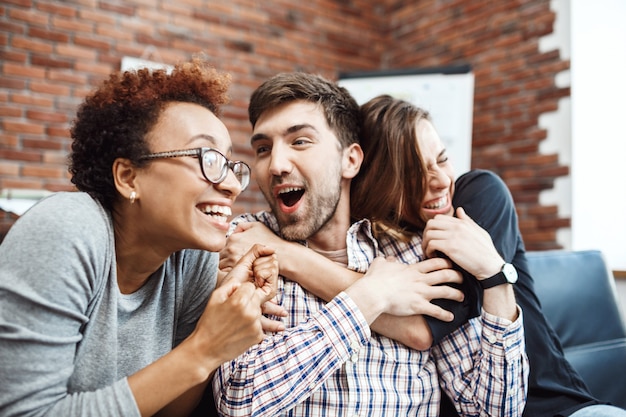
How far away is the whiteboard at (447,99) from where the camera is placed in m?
3.57

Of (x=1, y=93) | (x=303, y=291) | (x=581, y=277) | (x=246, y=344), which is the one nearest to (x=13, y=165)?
(x=1, y=93)

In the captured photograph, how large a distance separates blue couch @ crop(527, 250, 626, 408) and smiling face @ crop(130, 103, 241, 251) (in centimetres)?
136

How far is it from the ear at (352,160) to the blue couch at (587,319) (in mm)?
787

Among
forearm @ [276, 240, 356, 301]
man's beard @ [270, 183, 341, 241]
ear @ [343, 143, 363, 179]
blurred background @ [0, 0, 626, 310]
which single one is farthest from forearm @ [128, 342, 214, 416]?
blurred background @ [0, 0, 626, 310]

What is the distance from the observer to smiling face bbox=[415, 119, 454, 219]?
1.75m

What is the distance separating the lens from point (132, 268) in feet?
4.08

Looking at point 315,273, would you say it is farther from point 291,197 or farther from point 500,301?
point 500,301

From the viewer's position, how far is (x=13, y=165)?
11.4 ft

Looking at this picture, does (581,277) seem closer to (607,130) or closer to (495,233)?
(495,233)

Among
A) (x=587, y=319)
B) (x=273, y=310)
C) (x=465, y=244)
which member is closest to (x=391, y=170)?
(x=465, y=244)

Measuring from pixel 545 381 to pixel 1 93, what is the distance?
3455mm

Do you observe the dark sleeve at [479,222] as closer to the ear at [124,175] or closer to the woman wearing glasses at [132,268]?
the woman wearing glasses at [132,268]

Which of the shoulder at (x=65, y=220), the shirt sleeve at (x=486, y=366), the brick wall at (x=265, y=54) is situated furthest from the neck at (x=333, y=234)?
the brick wall at (x=265, y=54)

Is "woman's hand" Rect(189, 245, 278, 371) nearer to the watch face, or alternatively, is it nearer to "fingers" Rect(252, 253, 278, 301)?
"fingers" Rect(252, 253, 278, 301)
